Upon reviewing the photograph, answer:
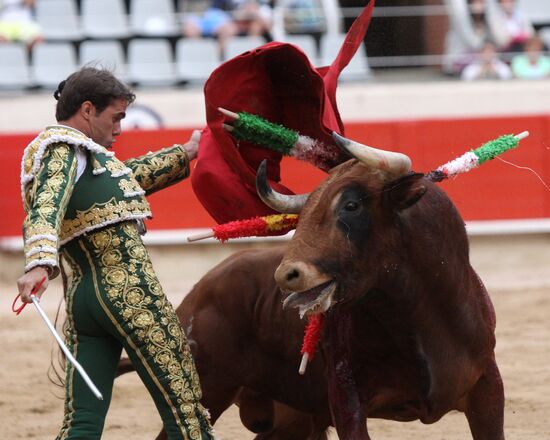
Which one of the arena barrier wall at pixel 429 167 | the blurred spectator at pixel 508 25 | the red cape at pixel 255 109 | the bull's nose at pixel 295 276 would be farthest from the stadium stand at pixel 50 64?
the bull's nose at pixel 295 276

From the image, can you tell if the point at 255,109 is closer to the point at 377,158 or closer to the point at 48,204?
the point at 377,158

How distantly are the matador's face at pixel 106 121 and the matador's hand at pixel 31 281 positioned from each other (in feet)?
1.66

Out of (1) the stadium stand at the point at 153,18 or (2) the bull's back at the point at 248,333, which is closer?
(2) the bull's back at the point at 248,333

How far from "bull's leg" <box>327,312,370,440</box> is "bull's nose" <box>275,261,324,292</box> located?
1.45 ft

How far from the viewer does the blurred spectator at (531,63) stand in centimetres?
1153

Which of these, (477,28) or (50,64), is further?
(477,28)

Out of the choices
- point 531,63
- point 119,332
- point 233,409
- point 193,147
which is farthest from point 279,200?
point 531,63

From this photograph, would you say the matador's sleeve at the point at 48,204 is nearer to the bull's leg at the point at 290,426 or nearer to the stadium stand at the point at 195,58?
the bull's leg at the point at 290,426

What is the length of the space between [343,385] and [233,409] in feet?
6.74

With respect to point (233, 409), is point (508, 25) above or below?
above

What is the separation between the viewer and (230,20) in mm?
11633

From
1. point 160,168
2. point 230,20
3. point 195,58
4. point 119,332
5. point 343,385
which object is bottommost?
point 195,58

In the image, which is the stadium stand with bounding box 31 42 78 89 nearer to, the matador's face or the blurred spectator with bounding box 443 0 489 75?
the blurred spectator with bounding box 443 0 489 75

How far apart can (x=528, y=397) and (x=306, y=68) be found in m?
2.32
